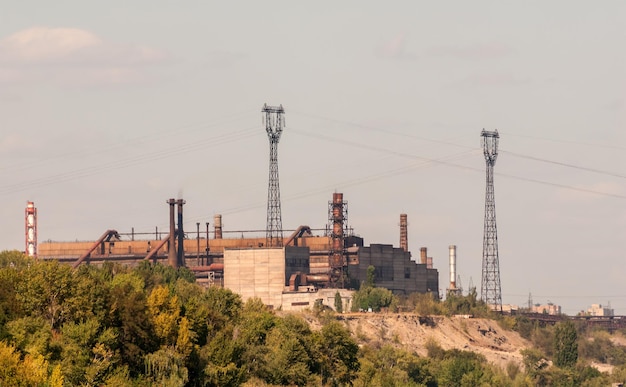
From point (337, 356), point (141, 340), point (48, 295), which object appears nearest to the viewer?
point (48, 295)

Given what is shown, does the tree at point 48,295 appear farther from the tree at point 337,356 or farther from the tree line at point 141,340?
the tree at point 337,356

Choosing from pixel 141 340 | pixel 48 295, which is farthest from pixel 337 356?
pixel 48 295

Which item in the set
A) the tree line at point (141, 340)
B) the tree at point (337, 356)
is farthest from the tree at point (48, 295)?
the tree at point (337, 356)

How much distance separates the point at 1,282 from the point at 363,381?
51.4 m

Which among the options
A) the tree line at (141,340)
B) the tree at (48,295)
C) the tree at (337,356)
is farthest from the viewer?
the tree at (337,356)

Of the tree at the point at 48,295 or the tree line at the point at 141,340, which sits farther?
the tree at the point at 48,295

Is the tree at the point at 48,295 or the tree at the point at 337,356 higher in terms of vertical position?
the tree at the point at 48,295

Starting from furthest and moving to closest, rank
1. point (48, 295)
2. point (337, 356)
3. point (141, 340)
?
point (337, 356) < point (141, 340) < point (48, 295)

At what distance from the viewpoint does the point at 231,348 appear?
134375mm

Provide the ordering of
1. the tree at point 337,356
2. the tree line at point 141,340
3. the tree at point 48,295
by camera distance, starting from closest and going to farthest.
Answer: the tree line at point 141,340 → the tree at point 48,295 → the tree at point 337,356

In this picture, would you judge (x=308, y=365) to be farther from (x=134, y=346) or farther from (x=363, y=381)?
(x=134, y=346)

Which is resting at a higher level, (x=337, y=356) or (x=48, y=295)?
(x=48, y=295)

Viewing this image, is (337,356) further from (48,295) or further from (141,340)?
(48,295)

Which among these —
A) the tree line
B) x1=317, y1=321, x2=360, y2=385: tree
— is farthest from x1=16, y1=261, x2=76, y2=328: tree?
x1=317, y1=321, x2=360, y2=385: tree
